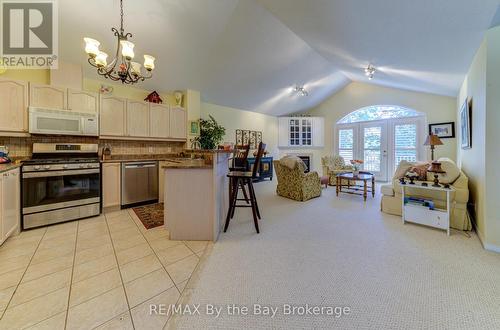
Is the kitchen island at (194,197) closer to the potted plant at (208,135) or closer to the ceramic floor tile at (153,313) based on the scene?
the ceramic floor tile at (153,313)

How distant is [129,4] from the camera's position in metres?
2.67

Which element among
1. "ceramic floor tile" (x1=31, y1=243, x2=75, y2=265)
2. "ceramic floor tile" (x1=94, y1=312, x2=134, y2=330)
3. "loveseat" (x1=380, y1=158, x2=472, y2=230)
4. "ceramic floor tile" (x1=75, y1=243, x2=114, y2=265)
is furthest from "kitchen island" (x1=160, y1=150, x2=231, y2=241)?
"loveseat" (x1=380, y1=158, x2=472, y2=230)

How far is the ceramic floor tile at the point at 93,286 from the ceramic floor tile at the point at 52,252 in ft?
2.37

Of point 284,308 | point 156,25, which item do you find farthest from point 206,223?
point 156,25

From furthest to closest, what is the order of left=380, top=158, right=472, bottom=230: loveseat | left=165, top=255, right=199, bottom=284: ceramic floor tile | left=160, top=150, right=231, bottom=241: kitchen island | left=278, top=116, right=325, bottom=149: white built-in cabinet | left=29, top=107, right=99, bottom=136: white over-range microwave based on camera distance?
left=278, top=116, right=325, bottom=149: white built-in cabinet
left=29, top=107, right=99, bottom=136: white over-range microwave
left=380, top=158, right=472, bottom=230: loveseat
left=160, top=150, right=231, bottom=241: kitchen island
left=165, top=255, right=199, bottom=284: ceramic floor tile

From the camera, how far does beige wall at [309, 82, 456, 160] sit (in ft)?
17.4

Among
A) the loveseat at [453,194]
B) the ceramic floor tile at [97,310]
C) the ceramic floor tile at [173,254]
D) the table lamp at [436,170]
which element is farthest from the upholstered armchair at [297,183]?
the ceramic floor tile at [97,310]

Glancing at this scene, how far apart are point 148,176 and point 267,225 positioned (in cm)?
252

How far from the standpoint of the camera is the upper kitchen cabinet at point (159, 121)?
4.14 meters

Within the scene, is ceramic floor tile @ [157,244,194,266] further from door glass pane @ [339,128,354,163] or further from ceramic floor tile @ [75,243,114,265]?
door glass pane @ [339,128,354,163]

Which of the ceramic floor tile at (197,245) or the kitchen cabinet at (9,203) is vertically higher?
the kitchen cabinet at (9,203)

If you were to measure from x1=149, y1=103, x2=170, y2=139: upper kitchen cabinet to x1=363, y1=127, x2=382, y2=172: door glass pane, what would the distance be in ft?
20.0

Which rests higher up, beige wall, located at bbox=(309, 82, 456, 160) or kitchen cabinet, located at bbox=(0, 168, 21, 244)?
beige wall, located at bbox=(309, 82, 456, 160)

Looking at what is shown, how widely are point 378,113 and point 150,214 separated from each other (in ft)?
23.0
